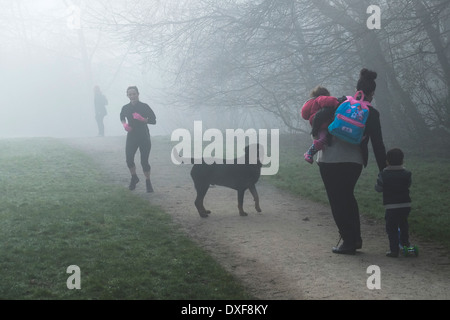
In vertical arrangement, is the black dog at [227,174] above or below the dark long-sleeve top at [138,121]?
below

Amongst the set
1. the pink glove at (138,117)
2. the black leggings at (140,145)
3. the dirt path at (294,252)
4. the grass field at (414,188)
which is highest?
the pink glove at (138,117)

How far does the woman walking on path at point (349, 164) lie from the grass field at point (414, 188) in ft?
4.97

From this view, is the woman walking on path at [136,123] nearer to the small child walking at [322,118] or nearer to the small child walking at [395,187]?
the small child walking at [322,118]

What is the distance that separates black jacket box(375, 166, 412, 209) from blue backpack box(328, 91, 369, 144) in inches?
21.1

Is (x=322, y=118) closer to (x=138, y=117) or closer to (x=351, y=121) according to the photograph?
(x=351, y=121)

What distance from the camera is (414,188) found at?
1124cm

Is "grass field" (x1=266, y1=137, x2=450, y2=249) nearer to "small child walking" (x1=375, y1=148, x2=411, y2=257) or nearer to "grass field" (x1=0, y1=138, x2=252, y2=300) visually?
"small child walking" (x1=375, y1=148, x2=411, y2=257)

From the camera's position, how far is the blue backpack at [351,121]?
6156mm

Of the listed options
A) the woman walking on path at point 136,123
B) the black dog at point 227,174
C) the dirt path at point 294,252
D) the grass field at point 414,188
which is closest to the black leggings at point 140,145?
the woman walking on path at point 136,123

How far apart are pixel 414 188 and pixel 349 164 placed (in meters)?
5.48

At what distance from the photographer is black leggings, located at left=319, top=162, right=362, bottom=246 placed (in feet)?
21.0

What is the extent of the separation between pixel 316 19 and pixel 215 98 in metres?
5.35

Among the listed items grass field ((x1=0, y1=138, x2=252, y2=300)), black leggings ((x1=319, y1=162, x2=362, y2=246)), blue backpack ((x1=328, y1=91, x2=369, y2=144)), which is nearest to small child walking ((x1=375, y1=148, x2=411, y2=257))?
black leggings ((x1=319, y1=162, x2=362, y2=246))

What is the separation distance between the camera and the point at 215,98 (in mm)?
20062
